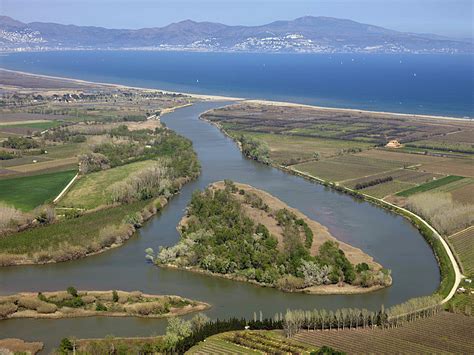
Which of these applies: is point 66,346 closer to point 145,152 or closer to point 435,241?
point 435,241

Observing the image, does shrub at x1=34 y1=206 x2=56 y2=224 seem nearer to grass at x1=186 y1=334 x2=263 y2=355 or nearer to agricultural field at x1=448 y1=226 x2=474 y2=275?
grass at x1=186 y1=334 x2=263 y2=355

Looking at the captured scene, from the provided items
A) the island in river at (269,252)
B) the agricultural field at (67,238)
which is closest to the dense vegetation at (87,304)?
the island in river at (269,252)

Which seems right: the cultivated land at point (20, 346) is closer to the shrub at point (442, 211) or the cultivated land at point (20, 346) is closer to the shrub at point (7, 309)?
the shrub at point (7, 309)

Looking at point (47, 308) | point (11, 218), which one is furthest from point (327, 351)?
point (11, 218)

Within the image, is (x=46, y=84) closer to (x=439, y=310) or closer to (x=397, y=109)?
(x=397, y=109)

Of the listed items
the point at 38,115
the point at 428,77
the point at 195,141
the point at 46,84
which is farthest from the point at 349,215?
the point at 428,77

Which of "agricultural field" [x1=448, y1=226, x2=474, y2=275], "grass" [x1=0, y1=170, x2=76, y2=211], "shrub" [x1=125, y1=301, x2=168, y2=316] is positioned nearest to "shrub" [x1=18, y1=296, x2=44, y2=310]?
"shrub" [x1=125, y1=301, x2=168, y2=316]
